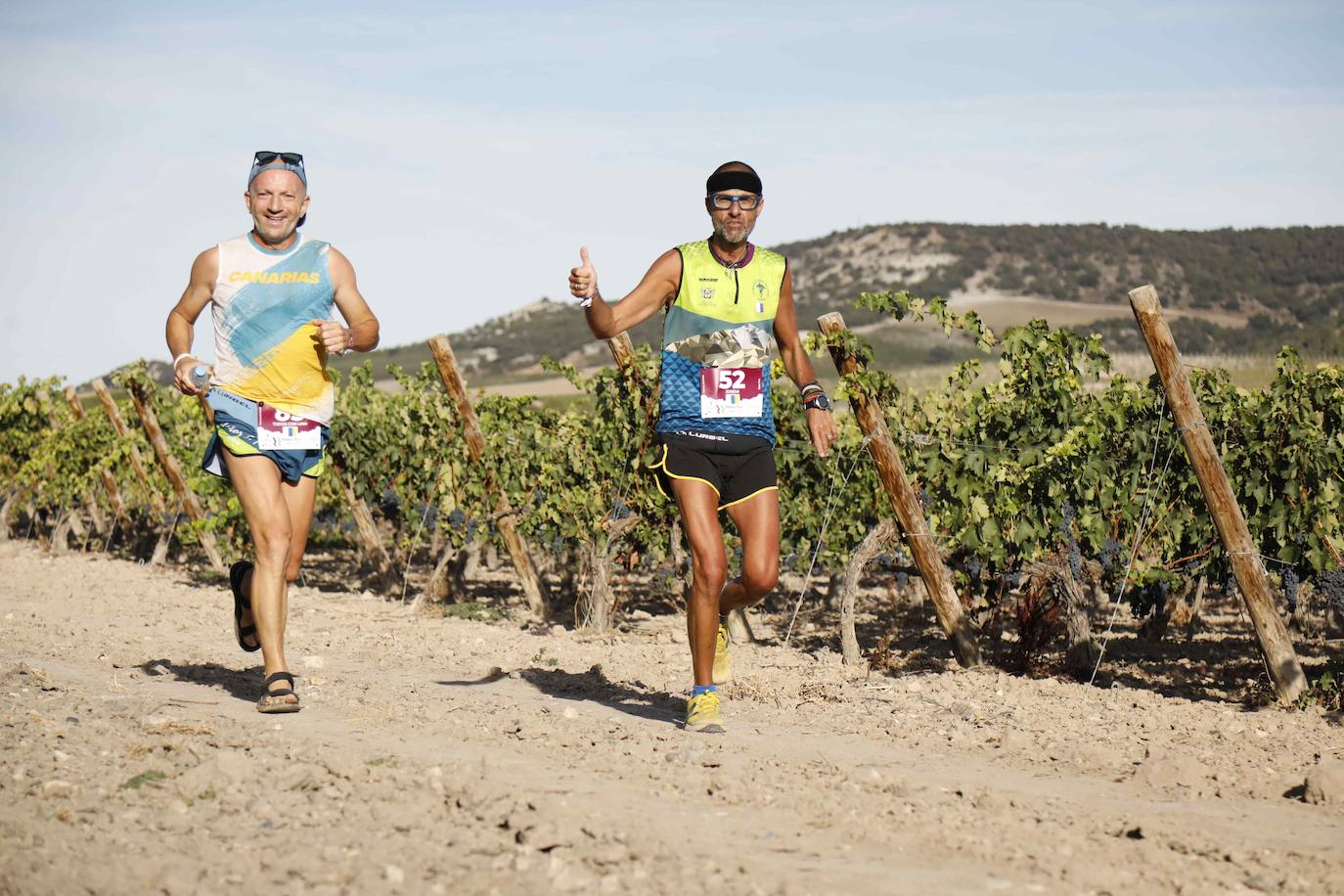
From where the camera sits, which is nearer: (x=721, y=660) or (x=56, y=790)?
(x=56, y=790)

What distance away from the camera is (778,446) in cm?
941

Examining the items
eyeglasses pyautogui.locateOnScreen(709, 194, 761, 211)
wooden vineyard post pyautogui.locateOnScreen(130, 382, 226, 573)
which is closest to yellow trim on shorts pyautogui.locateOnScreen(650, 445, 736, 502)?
eyeglasses pyautogui.locateOnScreen(709, 194, 761, 211)

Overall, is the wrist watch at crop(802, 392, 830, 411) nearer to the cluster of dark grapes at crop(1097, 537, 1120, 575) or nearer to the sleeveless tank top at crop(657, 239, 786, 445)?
the sleeveless tank top at crop(657, 239, 786, 445)

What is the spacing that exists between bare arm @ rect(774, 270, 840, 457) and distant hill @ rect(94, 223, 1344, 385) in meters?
75.7

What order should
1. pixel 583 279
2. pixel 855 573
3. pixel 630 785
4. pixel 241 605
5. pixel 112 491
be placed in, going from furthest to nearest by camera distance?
pixel 112 491, pixel 855 573, pixel 241 605, pixel 583 279, pixel 630 785

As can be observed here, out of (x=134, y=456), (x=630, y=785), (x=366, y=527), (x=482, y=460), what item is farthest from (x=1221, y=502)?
(x=134, y=456)

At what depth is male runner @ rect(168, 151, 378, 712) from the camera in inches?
201

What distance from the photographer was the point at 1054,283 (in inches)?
4774

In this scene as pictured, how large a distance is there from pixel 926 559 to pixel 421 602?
4.34 m

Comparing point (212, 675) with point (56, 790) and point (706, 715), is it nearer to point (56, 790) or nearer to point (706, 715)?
point (706, 715)

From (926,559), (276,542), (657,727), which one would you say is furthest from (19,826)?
(926,559)

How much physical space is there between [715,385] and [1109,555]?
319 cm

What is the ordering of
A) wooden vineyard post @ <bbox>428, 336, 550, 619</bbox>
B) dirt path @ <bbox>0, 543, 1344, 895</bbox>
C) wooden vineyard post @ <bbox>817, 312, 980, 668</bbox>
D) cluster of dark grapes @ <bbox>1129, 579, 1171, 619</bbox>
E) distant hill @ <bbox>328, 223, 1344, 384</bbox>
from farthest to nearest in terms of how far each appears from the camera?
1. distant hill @ <bbox>328, 223, 1344, 384</bbox>
2. wooden vineyard post @ <bbox>428, 336, 550, 619</bbox>
3. cluster of dark grapes @ <bbox>1129, 579, 1171, 619</bbox>
4. wooden vineyard post @ <bbox>817, 312, 980, 668</bbox>
5. dirt path @ <bbox>0, 543, 1344, 895</bbox>

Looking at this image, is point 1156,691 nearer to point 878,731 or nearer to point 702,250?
point 878,731
